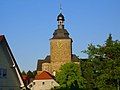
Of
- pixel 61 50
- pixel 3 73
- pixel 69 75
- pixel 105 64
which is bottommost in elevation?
pixel 3 73

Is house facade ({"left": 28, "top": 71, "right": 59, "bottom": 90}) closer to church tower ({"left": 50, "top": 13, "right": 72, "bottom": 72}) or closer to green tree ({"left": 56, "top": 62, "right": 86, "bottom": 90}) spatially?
green tree ({"left": 56, "top": 62, "right": 86, "bottom": 90})

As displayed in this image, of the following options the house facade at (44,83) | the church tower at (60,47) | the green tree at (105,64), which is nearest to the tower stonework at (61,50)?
the church tower at (60,47)

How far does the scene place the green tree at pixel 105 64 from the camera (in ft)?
193

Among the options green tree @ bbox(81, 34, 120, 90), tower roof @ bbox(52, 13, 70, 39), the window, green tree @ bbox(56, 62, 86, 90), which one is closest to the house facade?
green tree @ bbox(56, 62, 86, 90)

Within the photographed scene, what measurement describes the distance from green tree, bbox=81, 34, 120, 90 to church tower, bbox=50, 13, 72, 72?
106 feet

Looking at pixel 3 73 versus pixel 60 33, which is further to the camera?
pixel 60 33

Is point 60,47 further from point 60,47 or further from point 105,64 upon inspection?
point 105,64

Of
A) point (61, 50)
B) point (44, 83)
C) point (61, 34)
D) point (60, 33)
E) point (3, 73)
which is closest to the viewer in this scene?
point (3, 73)

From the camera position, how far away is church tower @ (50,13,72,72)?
9638cm

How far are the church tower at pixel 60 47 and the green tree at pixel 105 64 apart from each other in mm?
32318

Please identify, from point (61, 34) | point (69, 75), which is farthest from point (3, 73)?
point (61, 34)

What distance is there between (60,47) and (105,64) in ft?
121

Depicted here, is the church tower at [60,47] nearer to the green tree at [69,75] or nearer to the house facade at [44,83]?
the house facade at [44,83]

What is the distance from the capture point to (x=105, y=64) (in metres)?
60.5
